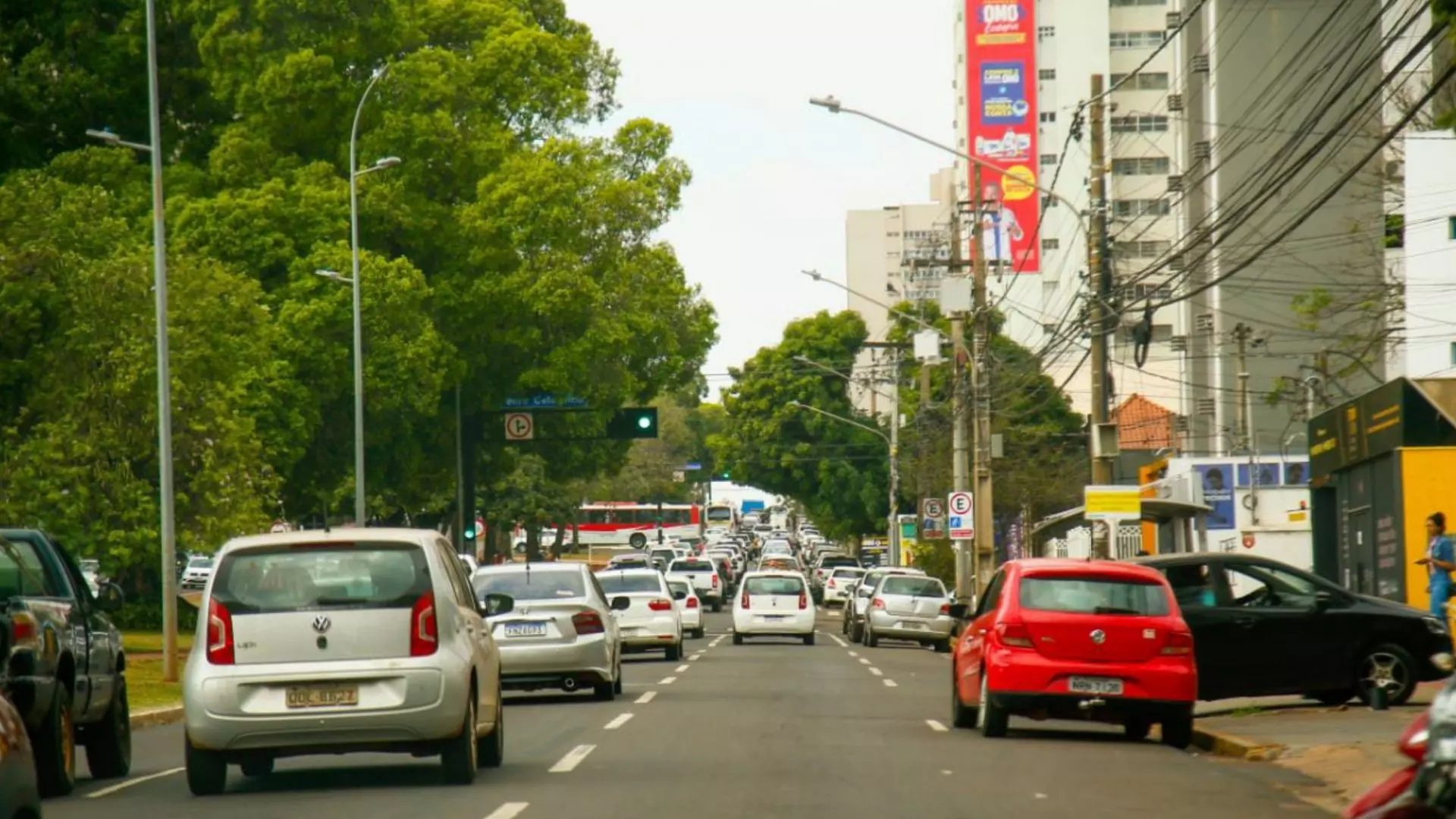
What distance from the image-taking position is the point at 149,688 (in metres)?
28.6

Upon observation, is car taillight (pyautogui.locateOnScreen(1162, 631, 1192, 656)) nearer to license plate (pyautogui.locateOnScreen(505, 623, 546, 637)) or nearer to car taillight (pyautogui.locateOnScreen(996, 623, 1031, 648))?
car taillight (pyautogui.locateOnScreen(996, 623, 1031, 648))

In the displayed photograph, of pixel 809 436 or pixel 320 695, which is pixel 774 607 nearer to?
pixel 320 695

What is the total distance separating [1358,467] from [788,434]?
6797 cm

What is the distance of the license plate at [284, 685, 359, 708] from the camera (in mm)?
14297

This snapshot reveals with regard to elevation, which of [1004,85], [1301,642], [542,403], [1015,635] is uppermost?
[1004,85]

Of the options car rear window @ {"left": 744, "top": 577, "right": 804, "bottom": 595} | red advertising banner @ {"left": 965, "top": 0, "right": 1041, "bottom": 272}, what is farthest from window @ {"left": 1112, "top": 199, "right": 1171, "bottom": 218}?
car rear window @ {"left": 744, "top": 577, "right": 804, "bottom": 595}

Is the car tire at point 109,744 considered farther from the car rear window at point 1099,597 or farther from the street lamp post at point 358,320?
the street lamp post at point 358,320

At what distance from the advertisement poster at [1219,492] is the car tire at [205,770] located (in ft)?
127

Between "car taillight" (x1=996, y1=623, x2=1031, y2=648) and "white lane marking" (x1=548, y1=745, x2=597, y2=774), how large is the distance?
11.3 feet

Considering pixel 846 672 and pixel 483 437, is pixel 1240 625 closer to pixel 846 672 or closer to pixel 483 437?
pixel 846 672

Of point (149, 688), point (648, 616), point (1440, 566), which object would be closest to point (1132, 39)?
point (648, 616)

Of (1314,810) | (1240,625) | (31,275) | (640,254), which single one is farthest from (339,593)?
(640,254)

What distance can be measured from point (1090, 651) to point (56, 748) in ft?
27.0

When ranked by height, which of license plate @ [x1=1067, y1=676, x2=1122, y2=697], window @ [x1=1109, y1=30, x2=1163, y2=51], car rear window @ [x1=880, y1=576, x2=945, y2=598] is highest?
window @ [x1=1109, y1=30, x2=1163, y2=51]
